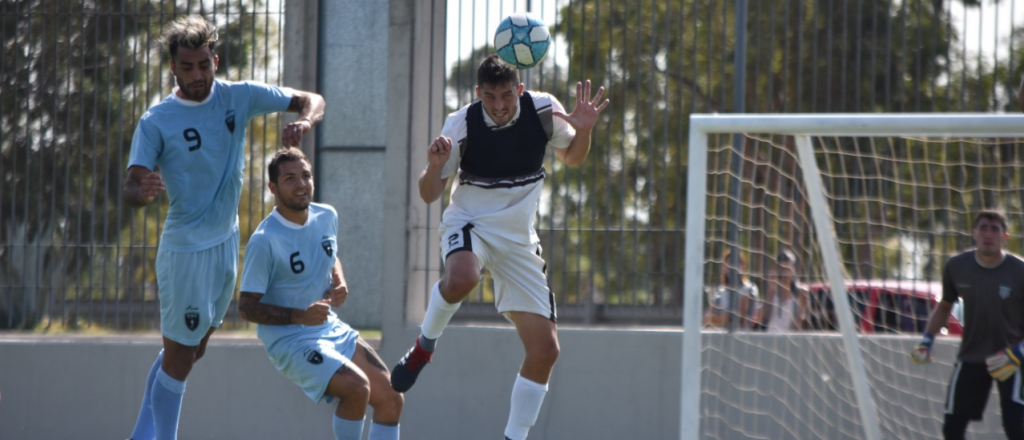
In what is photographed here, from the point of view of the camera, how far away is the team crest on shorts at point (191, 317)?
5965 mm

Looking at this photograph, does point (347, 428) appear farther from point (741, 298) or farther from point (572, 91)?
point (572, 91)

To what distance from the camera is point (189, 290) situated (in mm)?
5977

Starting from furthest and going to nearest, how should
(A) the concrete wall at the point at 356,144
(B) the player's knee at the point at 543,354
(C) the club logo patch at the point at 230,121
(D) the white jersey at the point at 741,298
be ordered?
1. (A) the concrete wall at the point at 356,144
2. (D) the white jersey at the point at 741,298
3. (C) the club logo patch at the point at 230,121
4. (B) the player's knee at the point at 543,354

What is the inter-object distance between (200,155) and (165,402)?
4.28 ft

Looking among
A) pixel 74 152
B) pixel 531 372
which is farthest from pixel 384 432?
pixel 74 152

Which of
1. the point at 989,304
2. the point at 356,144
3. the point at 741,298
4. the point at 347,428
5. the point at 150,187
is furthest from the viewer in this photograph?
the point at 356,144

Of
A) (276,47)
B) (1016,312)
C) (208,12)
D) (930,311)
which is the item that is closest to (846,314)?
(1016,312)

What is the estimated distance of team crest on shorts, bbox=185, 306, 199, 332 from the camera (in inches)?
235

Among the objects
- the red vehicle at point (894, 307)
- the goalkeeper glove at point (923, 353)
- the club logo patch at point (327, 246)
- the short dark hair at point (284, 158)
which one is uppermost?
the short dark hair at point (284, 158)

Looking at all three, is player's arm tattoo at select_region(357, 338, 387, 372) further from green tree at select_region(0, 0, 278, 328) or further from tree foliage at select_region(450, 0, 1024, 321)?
green tree at select_region(0, 0, 278, 328)

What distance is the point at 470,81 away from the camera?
859 cm

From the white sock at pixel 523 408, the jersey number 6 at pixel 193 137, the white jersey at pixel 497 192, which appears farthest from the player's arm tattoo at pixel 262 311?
the white sock at pixel 523 408

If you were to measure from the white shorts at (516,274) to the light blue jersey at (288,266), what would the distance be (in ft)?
2.20

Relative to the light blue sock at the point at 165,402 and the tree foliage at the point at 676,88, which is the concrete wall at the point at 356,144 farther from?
the light blue sock at the point at 165,402
